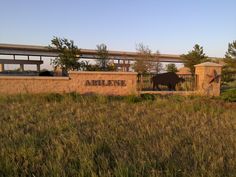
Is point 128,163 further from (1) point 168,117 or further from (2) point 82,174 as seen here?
(1) point 168,117


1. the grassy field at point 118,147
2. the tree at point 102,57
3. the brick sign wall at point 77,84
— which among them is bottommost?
the grassy field at point 118,147

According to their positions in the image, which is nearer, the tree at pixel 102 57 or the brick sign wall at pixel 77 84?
the brick sign wall at pixel 77 84

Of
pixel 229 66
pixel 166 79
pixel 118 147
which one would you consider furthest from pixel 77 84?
pixel 229 66

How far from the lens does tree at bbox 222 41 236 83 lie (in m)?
27.1

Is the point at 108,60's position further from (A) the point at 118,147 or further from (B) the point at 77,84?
(A) the point at 118,147

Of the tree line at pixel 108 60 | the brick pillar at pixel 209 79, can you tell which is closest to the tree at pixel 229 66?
the tree line at pixel 108 60

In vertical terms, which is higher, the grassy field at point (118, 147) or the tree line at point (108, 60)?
the tree line at point (108, 60)

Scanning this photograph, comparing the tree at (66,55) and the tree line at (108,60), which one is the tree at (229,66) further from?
the tree at (66,55)

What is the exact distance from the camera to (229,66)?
3147 cm

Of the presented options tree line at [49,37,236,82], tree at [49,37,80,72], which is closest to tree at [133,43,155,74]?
tree line at [49,37,236,82]

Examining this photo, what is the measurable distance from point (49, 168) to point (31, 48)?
77027 mm

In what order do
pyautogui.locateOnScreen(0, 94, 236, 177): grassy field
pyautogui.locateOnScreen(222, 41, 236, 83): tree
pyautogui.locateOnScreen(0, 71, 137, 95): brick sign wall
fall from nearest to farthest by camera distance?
pyautogui.locateOnScreen(0, 94, 236, 177): grassy field < pyautogui.locateOnScreen(0, 71, 137, 95): brick sign wall < pyautogui.locateOnScreen(222, 41, 236, 83): tree

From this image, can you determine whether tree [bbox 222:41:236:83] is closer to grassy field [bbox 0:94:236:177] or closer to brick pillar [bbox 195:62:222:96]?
brick pillar [bbox 195:62:222:96]

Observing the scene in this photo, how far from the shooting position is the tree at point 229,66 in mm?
27066
